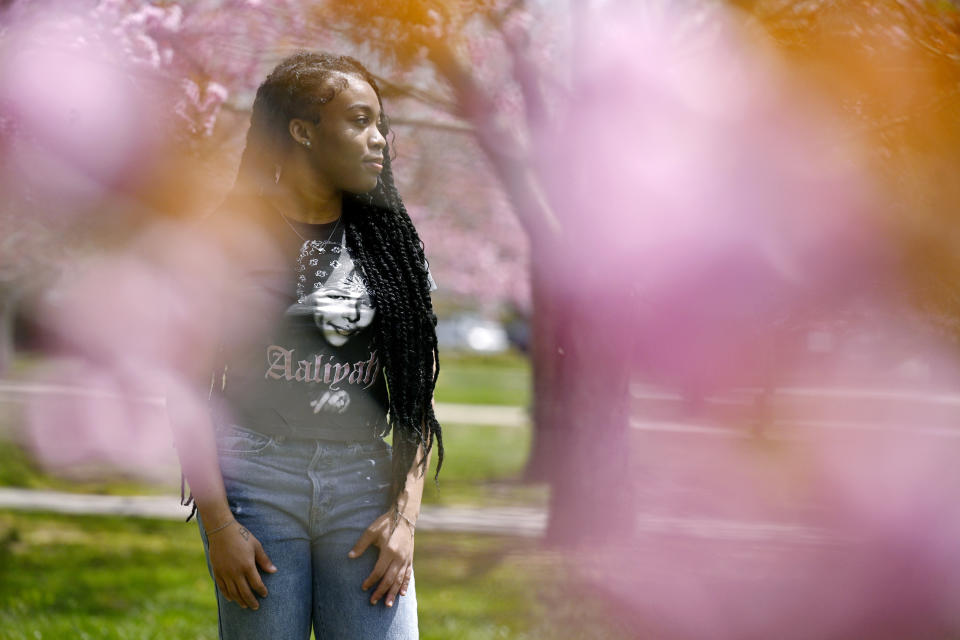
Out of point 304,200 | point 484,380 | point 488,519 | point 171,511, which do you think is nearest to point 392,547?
point 304,200

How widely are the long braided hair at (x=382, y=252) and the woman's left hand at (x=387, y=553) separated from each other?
0.21 ft

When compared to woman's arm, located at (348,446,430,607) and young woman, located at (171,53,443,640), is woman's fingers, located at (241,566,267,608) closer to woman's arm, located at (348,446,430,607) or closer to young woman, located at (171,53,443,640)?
young woman, located at (171,53,443,640)

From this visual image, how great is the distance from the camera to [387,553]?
6.25ft

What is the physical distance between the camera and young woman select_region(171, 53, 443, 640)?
6.19 ft

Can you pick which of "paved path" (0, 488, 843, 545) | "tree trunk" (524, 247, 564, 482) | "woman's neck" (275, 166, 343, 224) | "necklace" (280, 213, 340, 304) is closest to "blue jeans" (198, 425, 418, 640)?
"necklace" (280, 213, 340, 304)

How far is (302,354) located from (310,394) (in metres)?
0.07

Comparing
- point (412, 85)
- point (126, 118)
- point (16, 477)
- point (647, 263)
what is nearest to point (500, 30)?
point (412, 85)

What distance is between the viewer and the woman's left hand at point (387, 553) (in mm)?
1906

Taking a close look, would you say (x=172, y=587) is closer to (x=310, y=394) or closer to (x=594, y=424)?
(x=594, y=424)

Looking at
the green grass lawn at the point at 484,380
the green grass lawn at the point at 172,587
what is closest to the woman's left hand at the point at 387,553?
the green grass lawn at the point at 172,587

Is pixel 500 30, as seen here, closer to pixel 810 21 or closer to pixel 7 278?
pixel 810 21

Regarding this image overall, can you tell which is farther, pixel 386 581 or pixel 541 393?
pixel 541 393

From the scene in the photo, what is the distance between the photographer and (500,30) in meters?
→ 5.05

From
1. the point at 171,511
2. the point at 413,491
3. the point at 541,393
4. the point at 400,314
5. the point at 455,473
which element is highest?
the point at 400,314
